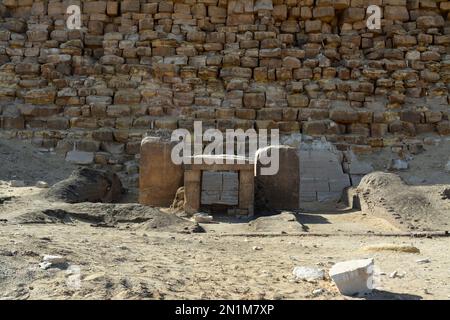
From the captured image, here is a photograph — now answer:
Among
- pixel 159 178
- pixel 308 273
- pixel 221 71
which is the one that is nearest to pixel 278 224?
pixel 159 178

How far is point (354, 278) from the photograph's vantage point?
3793mm

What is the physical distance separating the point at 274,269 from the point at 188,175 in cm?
450

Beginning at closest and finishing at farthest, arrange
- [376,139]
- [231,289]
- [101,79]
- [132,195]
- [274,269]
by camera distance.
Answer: [231,289], [274,269], [132,195], [376,139], [101,79]

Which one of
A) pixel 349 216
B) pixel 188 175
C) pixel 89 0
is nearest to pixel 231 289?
pixel 188 175

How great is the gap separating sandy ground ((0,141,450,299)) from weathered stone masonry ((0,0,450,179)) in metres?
5.60

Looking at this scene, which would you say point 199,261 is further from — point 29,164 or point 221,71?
point 221,71

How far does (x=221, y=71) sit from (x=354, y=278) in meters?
11.7

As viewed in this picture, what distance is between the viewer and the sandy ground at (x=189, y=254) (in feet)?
12.6

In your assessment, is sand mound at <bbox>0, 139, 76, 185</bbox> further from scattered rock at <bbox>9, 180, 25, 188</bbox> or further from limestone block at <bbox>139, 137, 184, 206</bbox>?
limestone block at <bbox>139, 137, 184, 206</bbox>

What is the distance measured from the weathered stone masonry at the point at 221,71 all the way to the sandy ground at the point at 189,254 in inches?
221

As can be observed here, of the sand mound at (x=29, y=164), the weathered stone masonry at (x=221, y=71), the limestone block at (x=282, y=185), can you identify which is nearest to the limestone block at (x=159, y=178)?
the limestone block at (x=282, y=185)

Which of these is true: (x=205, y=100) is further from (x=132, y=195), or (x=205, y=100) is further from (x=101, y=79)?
(x=132, y=195)

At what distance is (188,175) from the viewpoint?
9.09m

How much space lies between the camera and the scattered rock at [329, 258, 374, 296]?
3771mm
